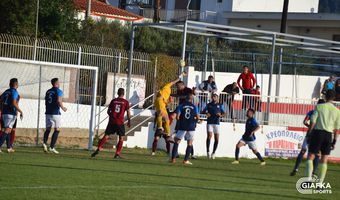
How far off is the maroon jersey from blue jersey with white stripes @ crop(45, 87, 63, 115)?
5.02ft

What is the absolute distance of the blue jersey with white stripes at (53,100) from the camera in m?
24.4

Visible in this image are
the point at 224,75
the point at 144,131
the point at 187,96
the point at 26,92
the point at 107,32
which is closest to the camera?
the point at 187,96

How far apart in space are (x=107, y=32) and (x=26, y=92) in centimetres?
2264

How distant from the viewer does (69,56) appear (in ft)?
106

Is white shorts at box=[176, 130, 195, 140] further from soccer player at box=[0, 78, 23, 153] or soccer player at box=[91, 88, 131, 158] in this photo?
soccer player at box=[0, 78, 23, 153]

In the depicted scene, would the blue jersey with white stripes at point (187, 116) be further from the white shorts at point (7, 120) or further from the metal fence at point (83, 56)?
the metal fence at point (83, 56)

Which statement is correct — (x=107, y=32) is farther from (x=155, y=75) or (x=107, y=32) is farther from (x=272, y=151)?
(x=272, y=151)

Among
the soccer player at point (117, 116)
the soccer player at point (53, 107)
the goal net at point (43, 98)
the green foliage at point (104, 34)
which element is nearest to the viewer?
the soccer player at point (117, 116)

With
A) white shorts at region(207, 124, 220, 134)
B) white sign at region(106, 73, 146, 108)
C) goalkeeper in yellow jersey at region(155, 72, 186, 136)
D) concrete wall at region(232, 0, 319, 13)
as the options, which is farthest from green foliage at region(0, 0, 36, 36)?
concrete wall at region(232, 0, 319, 13)

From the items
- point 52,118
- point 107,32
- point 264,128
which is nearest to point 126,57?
point 264,128

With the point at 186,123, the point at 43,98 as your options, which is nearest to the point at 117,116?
the point at 186,123

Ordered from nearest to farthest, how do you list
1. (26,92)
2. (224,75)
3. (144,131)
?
(26,92), (144,131), (224,75)

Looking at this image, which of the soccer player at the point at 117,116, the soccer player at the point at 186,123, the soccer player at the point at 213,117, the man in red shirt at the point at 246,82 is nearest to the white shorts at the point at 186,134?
the soccer player at the point at 186,123

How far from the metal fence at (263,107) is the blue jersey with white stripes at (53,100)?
7.43 meters
